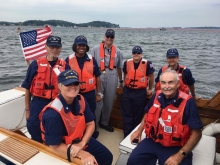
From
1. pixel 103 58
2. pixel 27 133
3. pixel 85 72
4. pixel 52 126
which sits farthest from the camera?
pixel 103 58

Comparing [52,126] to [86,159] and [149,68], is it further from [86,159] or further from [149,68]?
[149,68]

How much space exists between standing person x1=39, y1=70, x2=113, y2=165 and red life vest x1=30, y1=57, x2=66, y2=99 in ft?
1.90

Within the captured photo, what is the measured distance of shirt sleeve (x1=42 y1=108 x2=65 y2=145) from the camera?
178cm

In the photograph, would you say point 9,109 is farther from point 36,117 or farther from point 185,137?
point 185,137

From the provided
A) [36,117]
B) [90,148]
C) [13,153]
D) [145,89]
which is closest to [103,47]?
[145,89]

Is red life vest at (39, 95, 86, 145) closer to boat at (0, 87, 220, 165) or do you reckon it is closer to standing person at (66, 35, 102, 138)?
boat at (0, 87, 220, 165)

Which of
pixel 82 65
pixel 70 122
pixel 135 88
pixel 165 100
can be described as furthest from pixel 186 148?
pixel 82 65

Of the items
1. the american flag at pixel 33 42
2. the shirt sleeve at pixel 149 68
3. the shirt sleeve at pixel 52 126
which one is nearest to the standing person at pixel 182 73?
the shirt sleeve at pixel 149 68

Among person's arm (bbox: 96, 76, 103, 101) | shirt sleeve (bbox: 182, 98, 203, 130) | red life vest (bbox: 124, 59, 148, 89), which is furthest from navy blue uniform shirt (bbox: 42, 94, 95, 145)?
red life vest (bbox: 124, 59, 148, 89)

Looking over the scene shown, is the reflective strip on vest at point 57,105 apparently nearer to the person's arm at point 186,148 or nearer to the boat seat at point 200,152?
the boat seat at point 200,152

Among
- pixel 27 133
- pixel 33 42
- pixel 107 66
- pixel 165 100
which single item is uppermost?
pixel 33 42

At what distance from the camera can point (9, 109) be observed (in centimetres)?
317

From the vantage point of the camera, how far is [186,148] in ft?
6.58

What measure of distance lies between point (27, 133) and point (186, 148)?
2357 millimetres
